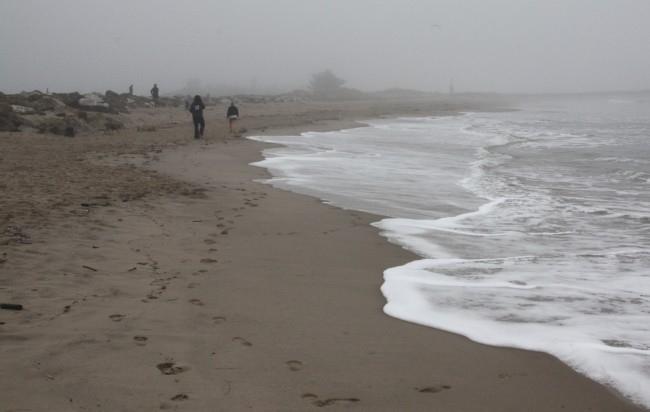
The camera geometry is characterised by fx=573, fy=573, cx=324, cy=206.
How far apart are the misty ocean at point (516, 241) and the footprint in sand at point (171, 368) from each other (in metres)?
1.69

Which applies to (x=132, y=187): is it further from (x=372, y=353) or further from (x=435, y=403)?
(x=435, y=403)

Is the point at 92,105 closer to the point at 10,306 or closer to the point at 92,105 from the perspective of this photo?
the point at 92,105

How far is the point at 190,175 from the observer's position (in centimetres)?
1034

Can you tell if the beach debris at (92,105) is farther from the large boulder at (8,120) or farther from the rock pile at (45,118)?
the large boulder at (8,120)

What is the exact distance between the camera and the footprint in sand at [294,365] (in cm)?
315

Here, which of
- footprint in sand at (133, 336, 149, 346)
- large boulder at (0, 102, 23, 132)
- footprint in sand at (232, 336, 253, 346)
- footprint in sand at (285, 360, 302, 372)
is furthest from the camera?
large boulder at (0, 102, 23, 132)

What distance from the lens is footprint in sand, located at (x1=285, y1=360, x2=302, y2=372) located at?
10.3 ft

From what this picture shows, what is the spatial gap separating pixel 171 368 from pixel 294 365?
0.66 m

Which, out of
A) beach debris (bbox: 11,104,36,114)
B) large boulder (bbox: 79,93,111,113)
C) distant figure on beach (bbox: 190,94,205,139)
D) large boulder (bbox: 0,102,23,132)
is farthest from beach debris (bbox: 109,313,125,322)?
large boulder (bbox: 79,93,111,113)

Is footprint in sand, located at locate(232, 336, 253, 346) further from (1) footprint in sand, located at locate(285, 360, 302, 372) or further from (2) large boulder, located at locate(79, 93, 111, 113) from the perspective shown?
(2) large boulder, located at locate(79, 93, 111, 113)

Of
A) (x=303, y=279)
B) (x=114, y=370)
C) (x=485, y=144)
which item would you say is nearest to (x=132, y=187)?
(x=303, y=279)

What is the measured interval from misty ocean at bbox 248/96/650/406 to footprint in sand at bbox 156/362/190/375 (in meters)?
1.69

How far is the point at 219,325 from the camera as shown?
12.3 feet

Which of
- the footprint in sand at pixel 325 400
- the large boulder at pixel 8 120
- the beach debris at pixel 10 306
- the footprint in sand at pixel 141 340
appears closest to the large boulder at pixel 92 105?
the large boulder at pixel 8 120
